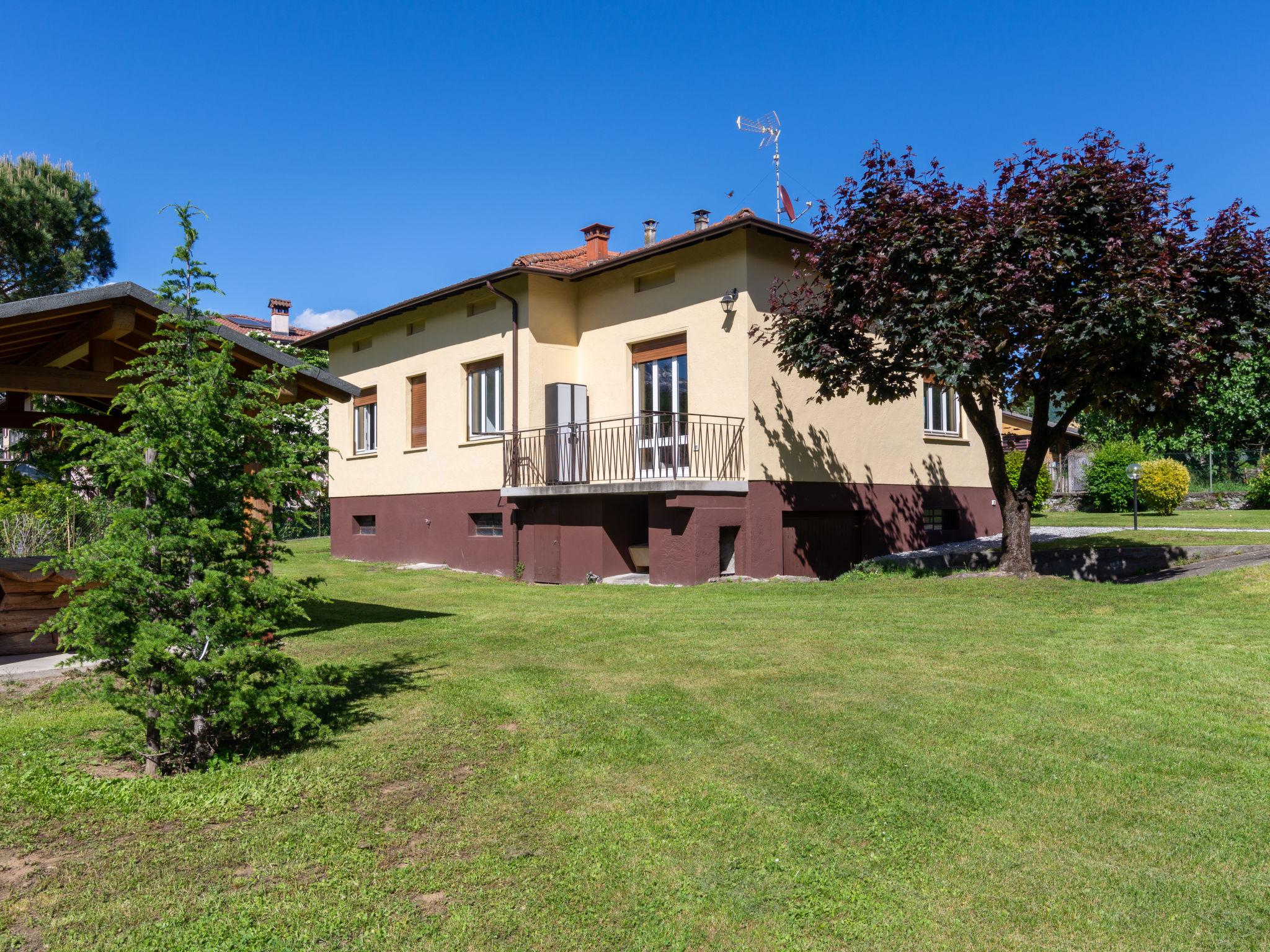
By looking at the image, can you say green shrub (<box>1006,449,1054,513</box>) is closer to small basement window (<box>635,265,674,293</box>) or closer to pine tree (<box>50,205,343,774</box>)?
small basement window (<box>635,265,674,293</box>)

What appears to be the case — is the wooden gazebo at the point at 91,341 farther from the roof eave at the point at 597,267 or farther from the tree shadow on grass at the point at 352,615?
the roof eave at the point at 597,267

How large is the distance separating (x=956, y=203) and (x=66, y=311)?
29.7 feet

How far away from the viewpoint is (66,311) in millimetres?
6562

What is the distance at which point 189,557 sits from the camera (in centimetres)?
467

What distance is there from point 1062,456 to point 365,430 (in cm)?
2269

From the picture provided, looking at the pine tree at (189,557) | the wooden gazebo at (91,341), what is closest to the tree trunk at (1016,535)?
the wooden gazebo at (91,341)

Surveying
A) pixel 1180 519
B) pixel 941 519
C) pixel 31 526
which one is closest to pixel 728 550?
pixel 941 519

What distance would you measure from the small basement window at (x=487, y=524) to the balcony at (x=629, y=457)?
0.98 metres

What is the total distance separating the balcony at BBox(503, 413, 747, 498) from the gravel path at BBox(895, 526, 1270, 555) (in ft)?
12.4

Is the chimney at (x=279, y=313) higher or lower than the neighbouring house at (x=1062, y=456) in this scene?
higher

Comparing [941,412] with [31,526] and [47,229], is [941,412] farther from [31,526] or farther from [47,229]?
[47,229]

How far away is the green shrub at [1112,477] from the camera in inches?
1003

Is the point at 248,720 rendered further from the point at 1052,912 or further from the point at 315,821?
the point at 1052,912

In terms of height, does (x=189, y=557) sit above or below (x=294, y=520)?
below
